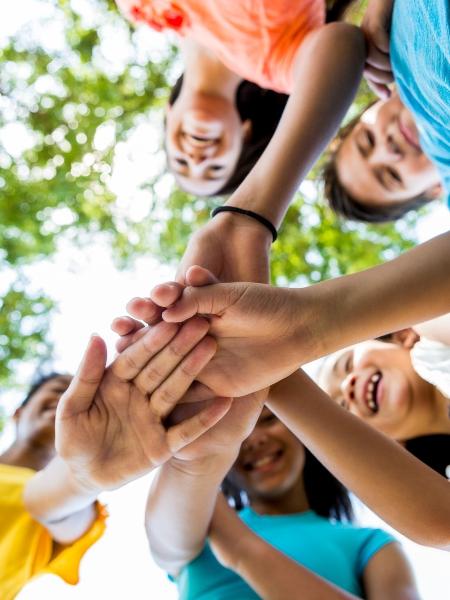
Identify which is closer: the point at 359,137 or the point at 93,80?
the point at 359,137

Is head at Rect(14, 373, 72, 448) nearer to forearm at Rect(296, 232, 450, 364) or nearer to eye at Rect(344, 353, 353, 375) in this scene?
eye at Rect(344, 353, 353, 375)

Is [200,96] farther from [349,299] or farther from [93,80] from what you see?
[93,80]

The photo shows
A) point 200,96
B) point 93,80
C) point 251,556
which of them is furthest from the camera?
point 93,80

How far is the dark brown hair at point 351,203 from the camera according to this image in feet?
7.47

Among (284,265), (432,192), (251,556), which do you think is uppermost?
(432,192)

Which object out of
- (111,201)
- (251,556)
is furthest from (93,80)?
(251,556)

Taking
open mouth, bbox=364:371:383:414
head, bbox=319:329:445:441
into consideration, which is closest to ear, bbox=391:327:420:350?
head, bbox=319:329:445:441

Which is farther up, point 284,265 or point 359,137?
point 359,137

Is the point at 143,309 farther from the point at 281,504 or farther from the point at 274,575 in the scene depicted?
the point at 281,504

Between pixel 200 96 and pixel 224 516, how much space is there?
1.39 m

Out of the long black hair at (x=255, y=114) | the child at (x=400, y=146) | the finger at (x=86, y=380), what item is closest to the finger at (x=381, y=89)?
the child at (x=400, y=146)

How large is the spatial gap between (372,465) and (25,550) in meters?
1.07

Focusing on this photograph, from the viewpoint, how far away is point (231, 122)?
2.18 metres

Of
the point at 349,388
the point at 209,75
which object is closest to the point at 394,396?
the point at 349,388
